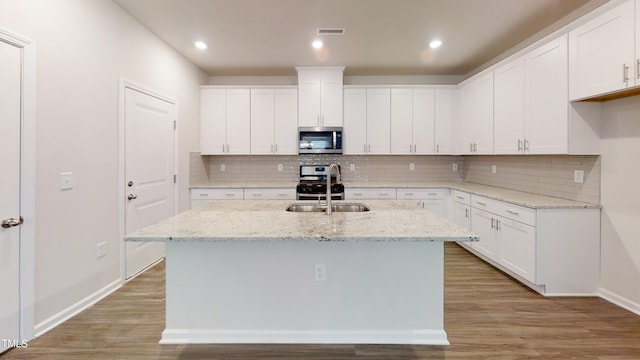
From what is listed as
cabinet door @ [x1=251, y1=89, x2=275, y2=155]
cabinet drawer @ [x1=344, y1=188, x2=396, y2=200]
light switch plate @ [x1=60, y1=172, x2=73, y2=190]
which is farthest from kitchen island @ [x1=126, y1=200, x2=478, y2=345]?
cabinet door @ [x1=251, y1=89, x2=275, y2=155]

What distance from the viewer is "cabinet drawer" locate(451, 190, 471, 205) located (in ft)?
15.0

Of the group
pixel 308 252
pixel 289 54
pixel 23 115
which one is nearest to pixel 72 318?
pixel 23 115

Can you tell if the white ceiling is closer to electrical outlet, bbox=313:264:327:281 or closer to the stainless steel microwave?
the stainless steel microwave

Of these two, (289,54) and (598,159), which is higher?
(289,54)

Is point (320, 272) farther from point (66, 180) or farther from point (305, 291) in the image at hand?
point (66, 180)

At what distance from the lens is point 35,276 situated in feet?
8.03

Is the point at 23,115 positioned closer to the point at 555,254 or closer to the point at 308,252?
the point at 308,252

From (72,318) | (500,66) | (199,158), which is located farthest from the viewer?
(199,158)

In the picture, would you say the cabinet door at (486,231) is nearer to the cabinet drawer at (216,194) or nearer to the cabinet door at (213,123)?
the cabinet drawer at (216,194)

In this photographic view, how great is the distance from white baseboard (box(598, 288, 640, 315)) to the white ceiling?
257 cm

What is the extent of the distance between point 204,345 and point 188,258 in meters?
0.60

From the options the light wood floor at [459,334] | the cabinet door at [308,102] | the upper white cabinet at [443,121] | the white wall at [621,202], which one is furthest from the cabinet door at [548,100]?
the cabinet door at [308,102]

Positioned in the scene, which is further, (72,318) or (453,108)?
(453,108)

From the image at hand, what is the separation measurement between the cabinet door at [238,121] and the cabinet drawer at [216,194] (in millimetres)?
700
